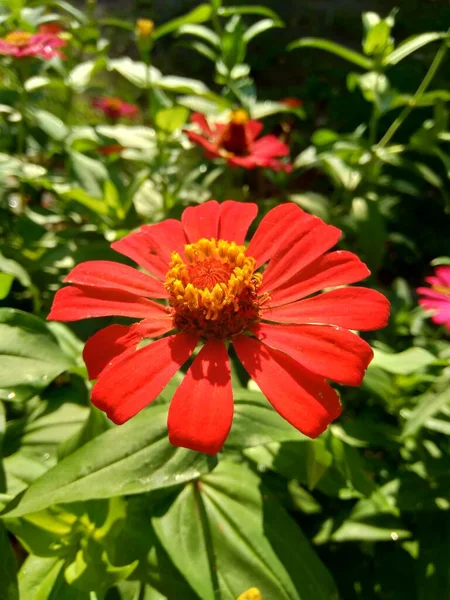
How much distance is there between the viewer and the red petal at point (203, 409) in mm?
460

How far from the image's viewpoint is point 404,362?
27.5 inches

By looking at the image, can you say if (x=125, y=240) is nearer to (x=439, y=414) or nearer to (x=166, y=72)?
(x=439, y=414)

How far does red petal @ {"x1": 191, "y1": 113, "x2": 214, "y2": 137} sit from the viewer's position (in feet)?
3.43

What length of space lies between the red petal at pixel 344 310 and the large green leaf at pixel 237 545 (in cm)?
23

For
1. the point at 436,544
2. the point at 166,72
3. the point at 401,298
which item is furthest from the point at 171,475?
the point at 166,72

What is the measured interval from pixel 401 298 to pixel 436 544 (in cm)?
57

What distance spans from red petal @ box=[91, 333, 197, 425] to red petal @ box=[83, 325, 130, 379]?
0.07 feet

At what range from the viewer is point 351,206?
121 centimetres

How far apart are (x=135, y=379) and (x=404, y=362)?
0.37 m

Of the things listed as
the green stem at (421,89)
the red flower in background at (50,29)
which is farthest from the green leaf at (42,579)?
the red flower in background at (50,29)

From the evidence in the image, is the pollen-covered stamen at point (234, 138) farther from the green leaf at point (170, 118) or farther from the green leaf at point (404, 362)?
the green leaf at point (404, 362)

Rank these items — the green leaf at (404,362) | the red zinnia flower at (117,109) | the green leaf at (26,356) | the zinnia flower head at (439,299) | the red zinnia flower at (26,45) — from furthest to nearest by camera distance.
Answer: the red zinnia flower at (117,109) < the red zinnia flower at (26,45) < the zinnia flower head at (439,299) < the green leaf at (404,362) < the green leaf at (26,356)

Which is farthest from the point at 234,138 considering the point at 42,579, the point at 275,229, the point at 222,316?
the point at 42,579

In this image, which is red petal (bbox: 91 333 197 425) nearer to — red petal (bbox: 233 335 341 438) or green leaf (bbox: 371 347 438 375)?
red petal (bbox: 233 335 341 438)
